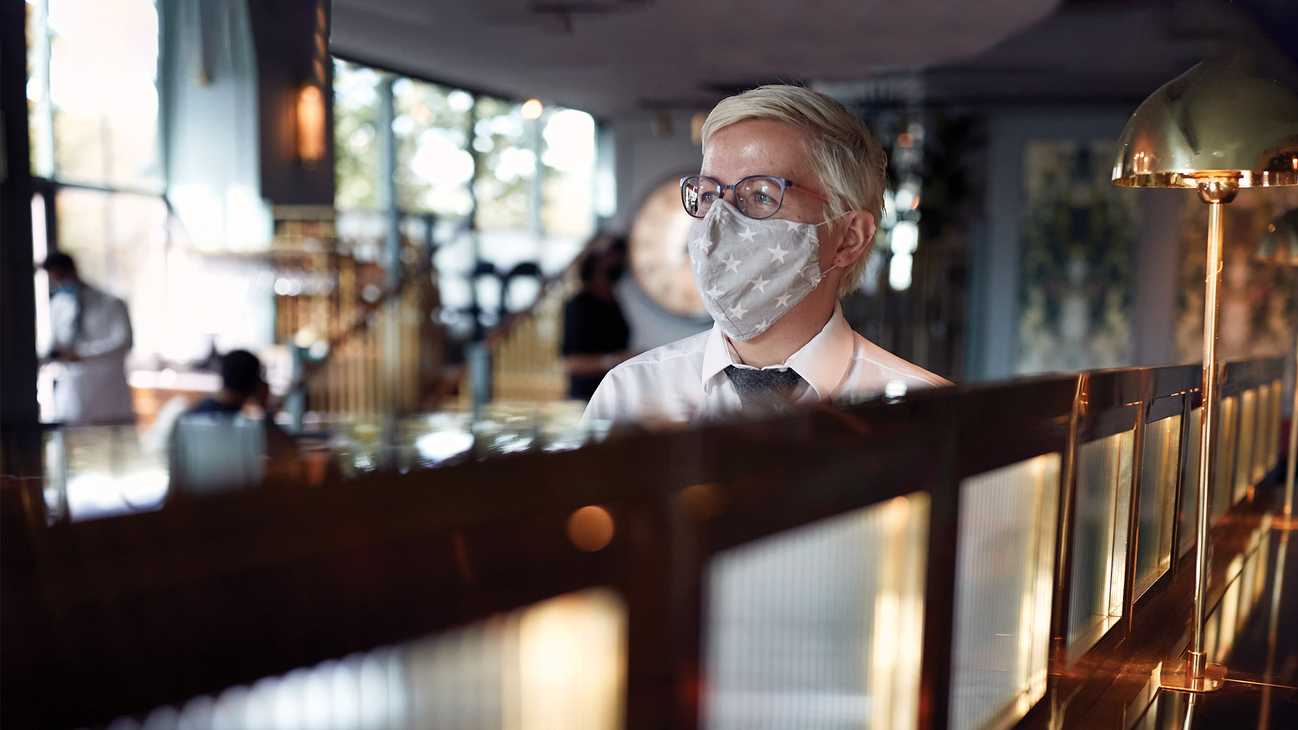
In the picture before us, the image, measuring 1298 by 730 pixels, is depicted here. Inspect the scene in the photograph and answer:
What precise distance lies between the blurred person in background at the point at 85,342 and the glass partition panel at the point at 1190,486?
4.29 metres

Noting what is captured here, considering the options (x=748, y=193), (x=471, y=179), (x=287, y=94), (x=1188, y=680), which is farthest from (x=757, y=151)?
(x=471, y=179)

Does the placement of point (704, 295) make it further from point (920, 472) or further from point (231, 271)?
point (231, 271)

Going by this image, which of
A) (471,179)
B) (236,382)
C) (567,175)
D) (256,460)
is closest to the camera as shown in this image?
(256,460)

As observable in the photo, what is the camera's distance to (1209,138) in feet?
4.62

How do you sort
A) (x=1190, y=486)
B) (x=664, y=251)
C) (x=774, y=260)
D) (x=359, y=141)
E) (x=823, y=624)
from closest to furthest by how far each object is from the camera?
(x=823, y=624) → (x=774, y=260) → (x=1190, y=486) → (x=359, y=141) → (x=664, y=251)

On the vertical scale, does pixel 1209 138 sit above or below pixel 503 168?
below

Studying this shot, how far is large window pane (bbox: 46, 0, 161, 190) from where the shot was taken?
4.75 metres

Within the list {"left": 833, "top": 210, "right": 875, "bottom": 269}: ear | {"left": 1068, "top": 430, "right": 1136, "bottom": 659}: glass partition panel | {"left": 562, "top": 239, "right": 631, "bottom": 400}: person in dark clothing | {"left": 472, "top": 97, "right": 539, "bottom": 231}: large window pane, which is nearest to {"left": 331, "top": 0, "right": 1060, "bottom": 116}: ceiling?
{"left": 562, "top": 239, "right": 631, "bottom": 400}: person in dark clothing

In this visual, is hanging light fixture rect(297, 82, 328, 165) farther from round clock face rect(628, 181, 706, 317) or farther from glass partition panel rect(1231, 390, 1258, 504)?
round clock face rect(628, 181, 706, 317)

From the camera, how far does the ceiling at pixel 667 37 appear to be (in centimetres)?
A: 583

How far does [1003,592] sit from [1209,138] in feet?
2.21

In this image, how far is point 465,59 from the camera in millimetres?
7289

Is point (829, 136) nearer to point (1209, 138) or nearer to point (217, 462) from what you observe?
point (1209, 138)

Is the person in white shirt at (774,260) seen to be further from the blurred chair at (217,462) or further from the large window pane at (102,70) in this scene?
the large window pane at (102,70)
